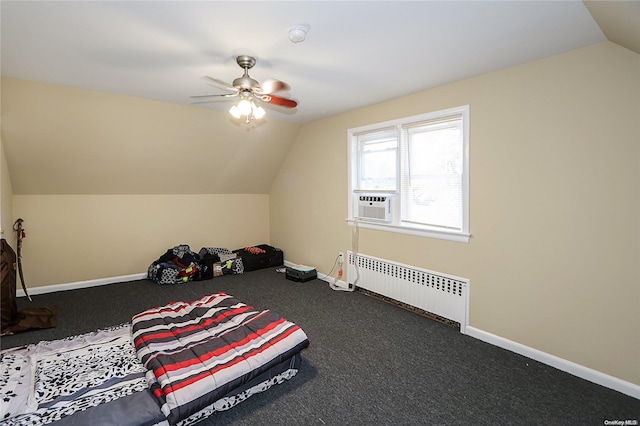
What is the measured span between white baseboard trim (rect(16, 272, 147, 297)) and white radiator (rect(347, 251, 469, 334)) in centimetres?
327

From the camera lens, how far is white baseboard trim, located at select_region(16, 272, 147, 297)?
4035mm

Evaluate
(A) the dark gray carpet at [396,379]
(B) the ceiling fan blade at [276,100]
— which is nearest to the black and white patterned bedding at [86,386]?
(A) the dark gray carpet at [396,379]

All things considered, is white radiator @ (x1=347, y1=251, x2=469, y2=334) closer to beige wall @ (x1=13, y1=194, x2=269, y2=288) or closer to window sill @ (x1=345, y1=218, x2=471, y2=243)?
window sill @ (x1=345, y1=218, x2=471, y2=243)

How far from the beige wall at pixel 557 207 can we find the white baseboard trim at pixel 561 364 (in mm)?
40

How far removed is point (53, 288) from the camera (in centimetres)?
416

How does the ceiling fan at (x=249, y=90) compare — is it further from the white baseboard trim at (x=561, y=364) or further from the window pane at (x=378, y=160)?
the white baseboard trim at (x=561, y=364)

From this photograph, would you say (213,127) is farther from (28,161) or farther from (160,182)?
(28,161)

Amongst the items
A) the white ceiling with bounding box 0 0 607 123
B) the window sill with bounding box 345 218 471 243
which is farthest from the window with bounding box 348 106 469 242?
the white ceiling with bounding box 0 0 607 123

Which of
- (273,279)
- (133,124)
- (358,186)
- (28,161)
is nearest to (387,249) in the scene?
(358,186)

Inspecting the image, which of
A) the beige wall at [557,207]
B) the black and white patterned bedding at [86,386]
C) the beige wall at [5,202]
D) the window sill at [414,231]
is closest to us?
the black and white patterned bedding at [86,386]

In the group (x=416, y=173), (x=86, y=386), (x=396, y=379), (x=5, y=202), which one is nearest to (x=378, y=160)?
(x=416, y=173)

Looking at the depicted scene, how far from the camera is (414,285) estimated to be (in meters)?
3.54

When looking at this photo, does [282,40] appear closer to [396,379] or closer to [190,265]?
[396,379]

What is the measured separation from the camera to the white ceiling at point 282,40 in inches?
71.7
